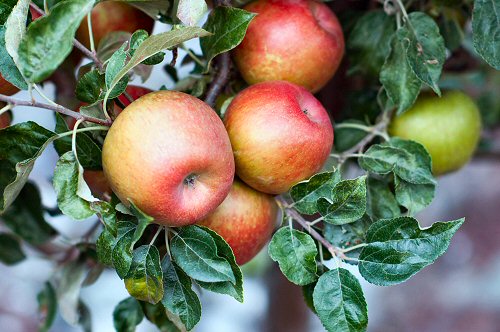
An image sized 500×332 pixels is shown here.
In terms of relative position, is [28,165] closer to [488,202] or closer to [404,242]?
[404,242]

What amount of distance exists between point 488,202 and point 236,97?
1998 millimetres

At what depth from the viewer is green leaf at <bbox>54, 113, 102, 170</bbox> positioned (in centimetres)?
62

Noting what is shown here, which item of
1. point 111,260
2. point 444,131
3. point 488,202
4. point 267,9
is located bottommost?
point 488,202

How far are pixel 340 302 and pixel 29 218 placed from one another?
508 mm

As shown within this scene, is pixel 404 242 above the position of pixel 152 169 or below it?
below

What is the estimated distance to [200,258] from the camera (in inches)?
24.3

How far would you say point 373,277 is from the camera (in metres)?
0.65

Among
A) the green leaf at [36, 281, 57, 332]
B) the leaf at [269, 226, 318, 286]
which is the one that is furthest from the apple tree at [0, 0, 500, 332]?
the green leaf at [36, 281, 57, 332]

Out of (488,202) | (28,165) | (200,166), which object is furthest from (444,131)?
(488,202)

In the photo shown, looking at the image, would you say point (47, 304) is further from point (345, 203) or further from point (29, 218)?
point (345, 203)

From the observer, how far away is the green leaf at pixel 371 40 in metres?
0.87

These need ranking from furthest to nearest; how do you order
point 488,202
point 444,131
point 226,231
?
1. point 488,202
2. point 444,131
3. point 226,231

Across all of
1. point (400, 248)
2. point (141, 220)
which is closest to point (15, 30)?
point (141, 220)

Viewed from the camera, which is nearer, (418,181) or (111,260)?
(111,260)
